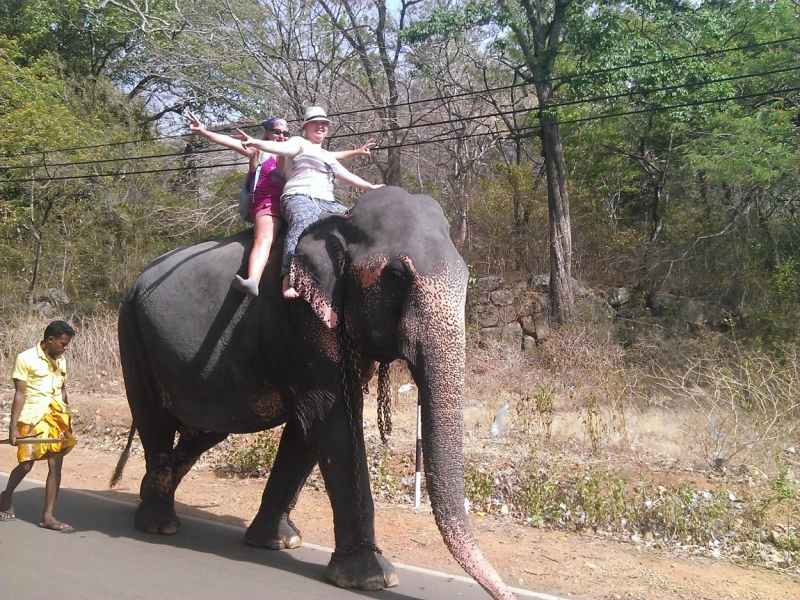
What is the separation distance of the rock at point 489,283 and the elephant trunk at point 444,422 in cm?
1586

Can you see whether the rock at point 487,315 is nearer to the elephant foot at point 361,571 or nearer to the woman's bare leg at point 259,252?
the woman's bare leg at point 259,252

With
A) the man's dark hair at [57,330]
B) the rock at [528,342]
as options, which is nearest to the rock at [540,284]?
the rock at [528,342]

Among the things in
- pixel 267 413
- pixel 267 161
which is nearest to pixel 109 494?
pixel 267 413

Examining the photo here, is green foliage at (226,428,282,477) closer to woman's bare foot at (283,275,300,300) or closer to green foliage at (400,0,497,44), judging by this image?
woman's bare foot at (283,275,300,300)

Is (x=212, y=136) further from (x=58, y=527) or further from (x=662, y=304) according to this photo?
(x=662, y=304)

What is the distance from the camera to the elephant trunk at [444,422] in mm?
4086

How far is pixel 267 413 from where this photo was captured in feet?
17.9

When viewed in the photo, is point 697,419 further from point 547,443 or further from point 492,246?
point 492,246

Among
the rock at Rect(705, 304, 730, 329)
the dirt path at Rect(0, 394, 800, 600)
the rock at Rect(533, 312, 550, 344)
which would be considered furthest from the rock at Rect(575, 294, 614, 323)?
the dirt path at Rect(0, 394, 800, 600)

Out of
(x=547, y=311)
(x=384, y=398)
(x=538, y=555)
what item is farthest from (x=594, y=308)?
(x=384, y=398)

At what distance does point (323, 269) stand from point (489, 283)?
51.0ft

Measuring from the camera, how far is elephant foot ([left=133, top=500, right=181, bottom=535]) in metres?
6.22

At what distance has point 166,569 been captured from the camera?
5.31 m

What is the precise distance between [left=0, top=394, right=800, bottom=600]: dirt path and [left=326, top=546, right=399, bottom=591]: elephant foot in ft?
3.08
